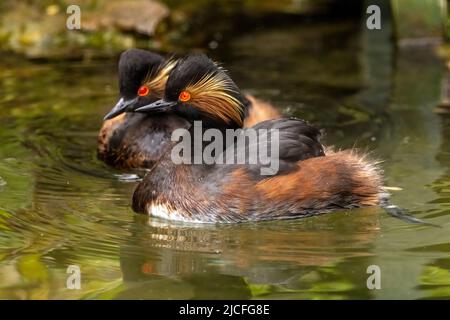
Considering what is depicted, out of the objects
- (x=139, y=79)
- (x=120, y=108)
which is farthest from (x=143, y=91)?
(x=120, y=108)

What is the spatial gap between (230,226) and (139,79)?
190 cm

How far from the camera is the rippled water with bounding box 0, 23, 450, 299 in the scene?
220 inches

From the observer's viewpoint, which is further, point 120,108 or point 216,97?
point 120,108

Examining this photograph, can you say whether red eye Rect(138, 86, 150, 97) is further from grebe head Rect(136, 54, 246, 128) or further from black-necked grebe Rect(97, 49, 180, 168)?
grebe head Rect(136, 54, 246, 128)

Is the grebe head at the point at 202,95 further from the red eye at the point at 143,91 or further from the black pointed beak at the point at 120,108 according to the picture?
the red eye at the point at 143,91

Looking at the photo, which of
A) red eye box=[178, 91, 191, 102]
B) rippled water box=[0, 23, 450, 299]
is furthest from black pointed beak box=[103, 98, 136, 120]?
red eye box=[178, 91, 191, 102]

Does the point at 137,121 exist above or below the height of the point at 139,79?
below

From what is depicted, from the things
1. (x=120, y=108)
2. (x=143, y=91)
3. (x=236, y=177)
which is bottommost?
(x=236, y=177)

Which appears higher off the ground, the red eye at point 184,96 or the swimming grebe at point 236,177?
the red eye at point 184,96

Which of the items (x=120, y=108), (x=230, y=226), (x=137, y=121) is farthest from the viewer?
(x=137, y=121)

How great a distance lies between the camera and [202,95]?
6863mm

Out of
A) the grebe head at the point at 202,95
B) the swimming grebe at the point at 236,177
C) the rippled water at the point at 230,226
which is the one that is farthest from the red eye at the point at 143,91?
the grebe head at the point at 202,95

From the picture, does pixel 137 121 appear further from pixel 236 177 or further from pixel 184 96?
pixel 236 177

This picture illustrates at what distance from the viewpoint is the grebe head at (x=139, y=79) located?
7.93 metres
